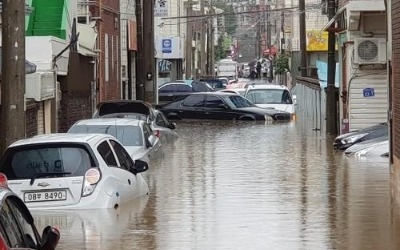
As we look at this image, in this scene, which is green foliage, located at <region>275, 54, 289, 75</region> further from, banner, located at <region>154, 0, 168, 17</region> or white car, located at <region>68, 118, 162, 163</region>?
white car, located at <region>68, 118, 162, 163</region>

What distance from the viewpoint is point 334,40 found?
3416cm

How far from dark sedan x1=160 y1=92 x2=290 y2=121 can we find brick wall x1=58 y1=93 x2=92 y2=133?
10929 millimetres

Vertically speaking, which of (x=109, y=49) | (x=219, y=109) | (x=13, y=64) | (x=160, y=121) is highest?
(x=109, y=49)

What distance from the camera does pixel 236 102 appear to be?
44.9 m

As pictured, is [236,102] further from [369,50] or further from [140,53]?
[369,50]

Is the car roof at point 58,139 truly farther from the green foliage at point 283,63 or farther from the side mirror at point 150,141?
the green foliage at point 283,63

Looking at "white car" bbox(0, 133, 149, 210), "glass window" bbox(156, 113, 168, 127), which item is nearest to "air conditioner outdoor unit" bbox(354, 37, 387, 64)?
"glass window" bbox(156, 113, 168, 127)

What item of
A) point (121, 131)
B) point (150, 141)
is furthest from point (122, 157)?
point (150, 141)

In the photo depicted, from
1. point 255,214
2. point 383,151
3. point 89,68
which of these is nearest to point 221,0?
point 89,68

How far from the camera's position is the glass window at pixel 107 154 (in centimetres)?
1479

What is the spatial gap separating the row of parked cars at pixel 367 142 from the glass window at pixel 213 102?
15504mm

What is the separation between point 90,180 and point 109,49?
28002 mm

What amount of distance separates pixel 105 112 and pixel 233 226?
54.2 feet

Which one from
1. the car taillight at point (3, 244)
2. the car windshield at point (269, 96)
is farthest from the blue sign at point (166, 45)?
the car taillight at point (3, 244)
